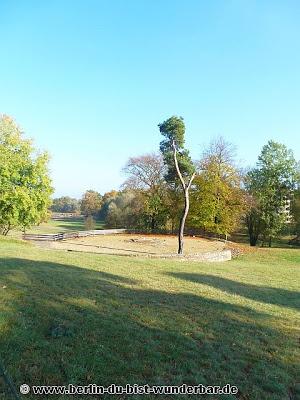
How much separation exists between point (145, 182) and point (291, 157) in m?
20.4

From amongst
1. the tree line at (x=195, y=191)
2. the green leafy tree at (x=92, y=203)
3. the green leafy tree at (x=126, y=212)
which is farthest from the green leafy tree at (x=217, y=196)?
the green leafy tree at (x=92, y=203)

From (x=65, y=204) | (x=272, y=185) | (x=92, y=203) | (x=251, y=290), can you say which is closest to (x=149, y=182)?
(x=272, y=185)

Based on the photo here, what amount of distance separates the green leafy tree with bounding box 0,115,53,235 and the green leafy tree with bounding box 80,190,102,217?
63.3m

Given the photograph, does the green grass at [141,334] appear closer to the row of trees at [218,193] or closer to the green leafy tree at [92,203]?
the row of trees at [218,193]

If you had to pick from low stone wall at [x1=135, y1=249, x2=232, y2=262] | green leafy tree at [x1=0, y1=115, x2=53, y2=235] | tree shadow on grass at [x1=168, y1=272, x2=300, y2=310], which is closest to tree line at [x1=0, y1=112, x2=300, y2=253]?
green leafy tree at [x1=0, y1=115, x2=53, y2=235]

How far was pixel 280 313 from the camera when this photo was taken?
10.6 meters

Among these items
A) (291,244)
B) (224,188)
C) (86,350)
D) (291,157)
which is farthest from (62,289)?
(291,244)

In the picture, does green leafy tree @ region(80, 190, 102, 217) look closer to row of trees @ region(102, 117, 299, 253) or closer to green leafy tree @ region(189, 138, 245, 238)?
row of trees @ region(102, 117, 299, 253)

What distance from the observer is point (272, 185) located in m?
48.2

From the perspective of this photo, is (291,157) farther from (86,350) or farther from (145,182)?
(86,350)

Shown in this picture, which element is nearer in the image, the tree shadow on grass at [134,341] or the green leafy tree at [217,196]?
the tree shadow on grass at [134,341]

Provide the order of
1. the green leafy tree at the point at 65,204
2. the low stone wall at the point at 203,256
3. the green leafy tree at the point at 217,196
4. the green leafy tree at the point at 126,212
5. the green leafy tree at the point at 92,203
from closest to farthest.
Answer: the low stone wall at the point at 203,256 < the green leafy tree at the point at 217,196 < the green leafy tree at the point at 126,212 < the green leafy tree at the point at 92,203 < the green leafy tree at the point at 65,204

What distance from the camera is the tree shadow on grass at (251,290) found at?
490 inches

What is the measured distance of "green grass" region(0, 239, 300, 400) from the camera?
584 centimetres
